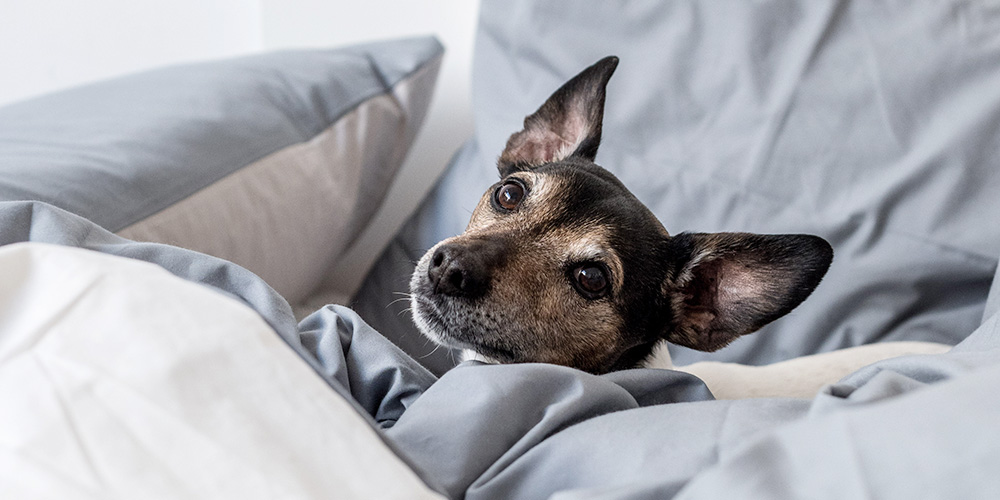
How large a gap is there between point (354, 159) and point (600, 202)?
2.54 feet

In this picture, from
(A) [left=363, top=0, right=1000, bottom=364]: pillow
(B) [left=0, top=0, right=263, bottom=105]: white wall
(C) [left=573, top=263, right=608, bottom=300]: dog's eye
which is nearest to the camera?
(C) [left=573, top=263, right=608, bottom=300]: dog's eye

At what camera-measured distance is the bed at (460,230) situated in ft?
1.69

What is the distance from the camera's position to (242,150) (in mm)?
1498

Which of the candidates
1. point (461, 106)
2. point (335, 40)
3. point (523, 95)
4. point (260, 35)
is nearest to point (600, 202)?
point (523, 95)

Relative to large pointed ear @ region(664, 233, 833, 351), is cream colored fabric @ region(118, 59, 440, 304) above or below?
below

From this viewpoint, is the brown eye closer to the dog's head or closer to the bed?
the dog's head

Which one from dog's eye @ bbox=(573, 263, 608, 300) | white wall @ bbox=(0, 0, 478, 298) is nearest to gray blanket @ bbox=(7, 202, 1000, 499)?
dog's eye @ bbox=(573, 263, 608, 300)

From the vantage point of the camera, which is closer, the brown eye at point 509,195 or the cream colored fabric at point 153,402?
the cream colored fabric at point 153,402

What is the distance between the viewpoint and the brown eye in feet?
4.23

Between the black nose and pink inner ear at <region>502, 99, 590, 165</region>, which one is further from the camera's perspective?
pink inner ear at <region>502, 99, 590, 165</region>

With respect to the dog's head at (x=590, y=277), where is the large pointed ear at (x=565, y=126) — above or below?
above

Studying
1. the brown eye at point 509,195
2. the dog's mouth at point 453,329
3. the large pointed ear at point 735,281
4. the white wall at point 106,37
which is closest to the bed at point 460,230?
the dog's mouth at point 453,329

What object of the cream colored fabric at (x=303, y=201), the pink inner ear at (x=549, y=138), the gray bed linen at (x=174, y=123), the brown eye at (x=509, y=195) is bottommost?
the cream colored fabric at (x=303, y=201)

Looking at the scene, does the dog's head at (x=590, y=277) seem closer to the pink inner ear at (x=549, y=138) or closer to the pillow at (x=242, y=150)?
the pink inner ear at (x=549, y=138)
